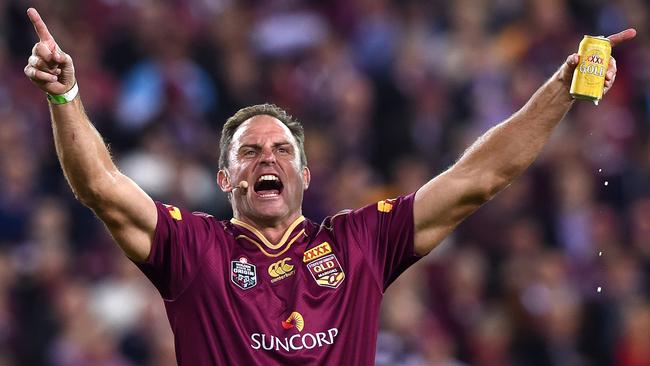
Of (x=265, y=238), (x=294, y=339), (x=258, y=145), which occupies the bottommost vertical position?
Answer: (x=294, y=339)

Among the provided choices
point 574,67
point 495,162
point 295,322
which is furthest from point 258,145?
point 574,67

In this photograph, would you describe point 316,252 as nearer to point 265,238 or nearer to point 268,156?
point 265,238

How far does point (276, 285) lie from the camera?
18.8 ft

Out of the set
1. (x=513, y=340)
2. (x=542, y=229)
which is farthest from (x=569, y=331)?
(x=542, y=229)

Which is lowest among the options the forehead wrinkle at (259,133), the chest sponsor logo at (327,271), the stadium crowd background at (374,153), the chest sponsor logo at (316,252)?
the chest sponsor logo at (327,271)

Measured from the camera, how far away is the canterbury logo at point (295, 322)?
560 cm

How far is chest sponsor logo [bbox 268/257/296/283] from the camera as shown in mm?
5766

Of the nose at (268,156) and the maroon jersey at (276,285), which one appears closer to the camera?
the maroon jersey at (276,285)

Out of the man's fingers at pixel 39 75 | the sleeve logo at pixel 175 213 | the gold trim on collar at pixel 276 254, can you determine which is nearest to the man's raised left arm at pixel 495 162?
the gold trim on collar at pixel 276 254

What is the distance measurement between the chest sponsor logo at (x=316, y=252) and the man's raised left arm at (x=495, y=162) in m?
0.36

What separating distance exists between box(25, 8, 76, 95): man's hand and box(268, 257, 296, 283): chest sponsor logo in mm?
1118

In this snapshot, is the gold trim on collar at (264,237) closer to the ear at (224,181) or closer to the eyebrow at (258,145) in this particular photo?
the ear at (224,181)

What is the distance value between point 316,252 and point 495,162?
0.81 m

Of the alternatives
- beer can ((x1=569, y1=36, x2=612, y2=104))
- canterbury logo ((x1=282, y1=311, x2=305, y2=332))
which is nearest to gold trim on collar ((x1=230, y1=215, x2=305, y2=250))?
canterbury logo ((x1=282, y1=311, x2=305, y2=332))
